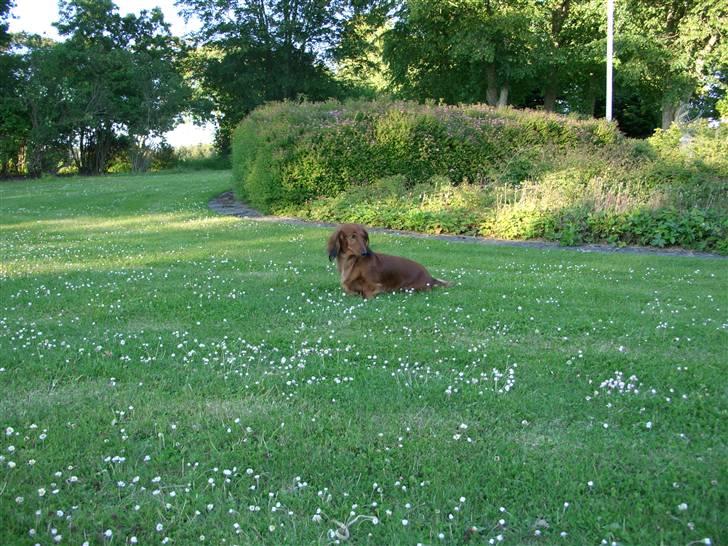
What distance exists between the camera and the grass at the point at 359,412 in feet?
9.14

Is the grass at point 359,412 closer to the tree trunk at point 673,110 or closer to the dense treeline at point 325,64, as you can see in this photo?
the dense treeline at point 325,64

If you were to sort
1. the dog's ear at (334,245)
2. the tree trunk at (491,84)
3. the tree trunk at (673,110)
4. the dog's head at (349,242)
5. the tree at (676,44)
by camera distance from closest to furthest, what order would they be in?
the dog's head at (349,242) → the dog's ear at (334,245) → the tree at (676,44) → the tree trunk at (673,110) → the tree trunk at (491,84)

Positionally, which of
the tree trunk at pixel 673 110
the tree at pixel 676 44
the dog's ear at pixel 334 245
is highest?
the tree at pixel 676 44

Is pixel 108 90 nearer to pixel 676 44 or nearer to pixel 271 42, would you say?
pixel 271 42

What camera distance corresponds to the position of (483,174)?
55.1 ft

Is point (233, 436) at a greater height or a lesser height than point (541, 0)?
lesser

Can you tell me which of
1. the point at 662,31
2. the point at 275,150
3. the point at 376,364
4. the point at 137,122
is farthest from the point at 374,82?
the point at 376,364

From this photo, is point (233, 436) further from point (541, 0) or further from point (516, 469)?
point (541, 0)

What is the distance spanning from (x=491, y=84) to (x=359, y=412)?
99.8 ft

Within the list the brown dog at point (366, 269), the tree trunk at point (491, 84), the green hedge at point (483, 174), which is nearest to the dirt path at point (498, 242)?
the green hedge at point (483, 174)

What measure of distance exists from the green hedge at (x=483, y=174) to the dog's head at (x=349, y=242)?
580cm

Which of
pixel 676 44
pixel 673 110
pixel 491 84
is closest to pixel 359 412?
pixel 491 84

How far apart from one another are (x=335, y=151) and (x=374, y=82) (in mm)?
38266

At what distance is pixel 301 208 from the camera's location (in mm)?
15594
